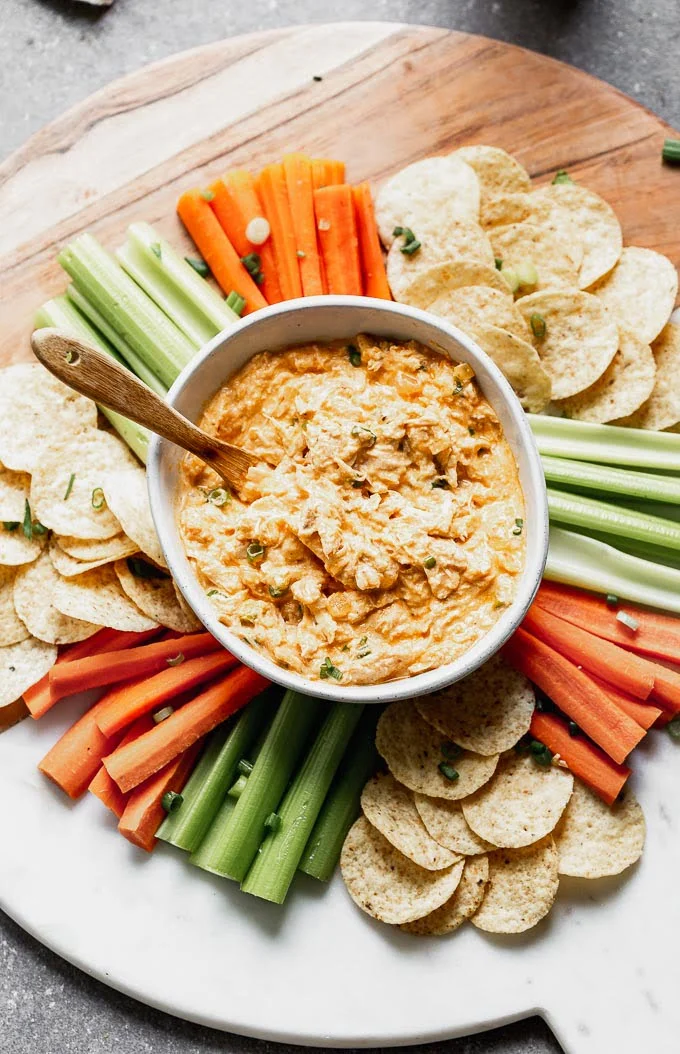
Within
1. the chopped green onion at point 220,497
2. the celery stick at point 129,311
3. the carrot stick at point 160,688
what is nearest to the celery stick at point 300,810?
the carrot stick at point 160,688

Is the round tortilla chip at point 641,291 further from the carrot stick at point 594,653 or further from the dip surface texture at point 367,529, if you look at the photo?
the carrot stick at point 594,653

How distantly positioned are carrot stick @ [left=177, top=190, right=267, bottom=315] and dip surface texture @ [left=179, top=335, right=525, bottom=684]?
0.61 m

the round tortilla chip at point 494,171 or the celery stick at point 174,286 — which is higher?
the celery stick at point 174,286

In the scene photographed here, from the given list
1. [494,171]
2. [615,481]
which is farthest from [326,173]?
[615,481]

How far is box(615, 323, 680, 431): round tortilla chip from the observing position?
11.0 ft

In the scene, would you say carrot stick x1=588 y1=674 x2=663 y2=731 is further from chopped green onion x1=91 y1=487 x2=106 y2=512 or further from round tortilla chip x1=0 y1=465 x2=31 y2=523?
Result: round tortilla chip x1=0 y1=465 x2=31 y2=523

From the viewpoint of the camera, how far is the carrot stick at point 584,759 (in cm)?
325

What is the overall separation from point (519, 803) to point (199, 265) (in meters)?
2.13

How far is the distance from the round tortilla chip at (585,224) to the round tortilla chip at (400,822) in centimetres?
183

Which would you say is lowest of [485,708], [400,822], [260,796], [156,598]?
[400,822]

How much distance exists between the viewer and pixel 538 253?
11.2ft

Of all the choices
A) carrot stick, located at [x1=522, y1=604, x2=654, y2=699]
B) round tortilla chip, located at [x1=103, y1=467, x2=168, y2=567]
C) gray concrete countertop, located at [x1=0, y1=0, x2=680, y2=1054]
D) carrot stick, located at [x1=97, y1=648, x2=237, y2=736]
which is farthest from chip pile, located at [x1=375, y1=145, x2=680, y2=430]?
carrot stick, located at [x1=97, y1=648, x2=237, y2=736]

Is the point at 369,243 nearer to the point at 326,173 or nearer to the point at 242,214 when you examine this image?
the point at 326,173

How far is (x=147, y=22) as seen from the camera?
390 cm
